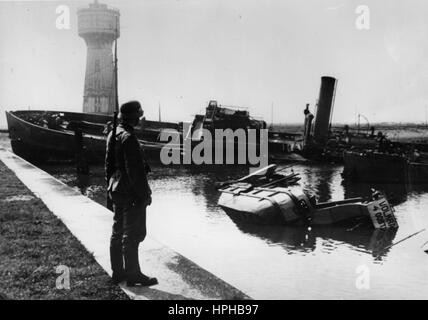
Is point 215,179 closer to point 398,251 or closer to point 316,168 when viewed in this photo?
point 316,168

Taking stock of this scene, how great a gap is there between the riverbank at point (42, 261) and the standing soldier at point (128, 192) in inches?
12.0

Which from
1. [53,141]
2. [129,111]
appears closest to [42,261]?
[129,111]

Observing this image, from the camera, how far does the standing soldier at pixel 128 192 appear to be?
4285 millimetres

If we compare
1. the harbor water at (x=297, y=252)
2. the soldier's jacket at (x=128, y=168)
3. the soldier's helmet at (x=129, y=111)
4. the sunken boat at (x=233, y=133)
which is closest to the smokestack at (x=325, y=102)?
the sunken boat at (x=233, y=133)

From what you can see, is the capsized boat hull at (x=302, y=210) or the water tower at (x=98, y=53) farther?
the water tower at (x=98, y=53)

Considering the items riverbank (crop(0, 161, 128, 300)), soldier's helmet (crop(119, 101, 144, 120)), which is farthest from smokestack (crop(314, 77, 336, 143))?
soldier's helmet (crop(119, 101, 144, 120))

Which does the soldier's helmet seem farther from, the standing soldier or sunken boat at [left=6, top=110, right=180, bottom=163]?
sunken boat at [left=6, top=110, right=180, bottom=163]

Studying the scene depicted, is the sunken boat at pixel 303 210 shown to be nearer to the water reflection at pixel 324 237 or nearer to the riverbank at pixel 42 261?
the water reflection at pixel 324 237

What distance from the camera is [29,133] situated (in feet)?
89.5

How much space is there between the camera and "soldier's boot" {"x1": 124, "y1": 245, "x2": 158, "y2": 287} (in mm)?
4426

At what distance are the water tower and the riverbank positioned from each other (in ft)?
172

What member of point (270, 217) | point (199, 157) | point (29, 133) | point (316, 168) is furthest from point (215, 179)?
point (29, 133)

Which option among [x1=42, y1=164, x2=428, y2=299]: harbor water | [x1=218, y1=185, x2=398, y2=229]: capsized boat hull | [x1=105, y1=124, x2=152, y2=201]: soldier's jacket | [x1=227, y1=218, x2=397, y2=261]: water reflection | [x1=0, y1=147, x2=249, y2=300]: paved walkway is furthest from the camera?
[x1=218, y1=185, x2=398, y2=229]: capsized boat hull
